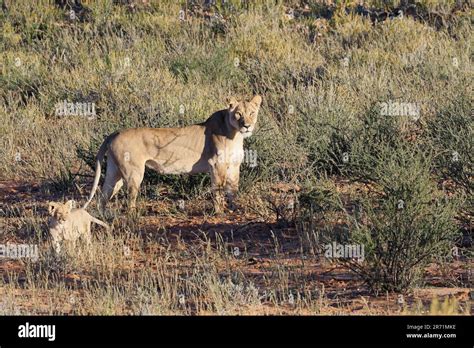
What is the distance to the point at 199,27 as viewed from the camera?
62.7ft

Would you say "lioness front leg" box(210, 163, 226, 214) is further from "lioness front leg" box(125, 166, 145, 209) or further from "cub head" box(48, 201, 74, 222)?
"cub head" box(48, 201, 74, 222)

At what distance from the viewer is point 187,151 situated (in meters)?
10.6

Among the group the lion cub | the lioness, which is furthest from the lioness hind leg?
the lion cub

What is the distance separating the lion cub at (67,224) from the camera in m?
9.32

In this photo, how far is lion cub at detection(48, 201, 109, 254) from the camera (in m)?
9.32

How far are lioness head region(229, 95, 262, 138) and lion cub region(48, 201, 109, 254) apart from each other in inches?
77.1

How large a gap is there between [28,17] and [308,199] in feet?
38.2

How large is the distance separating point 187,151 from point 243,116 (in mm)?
676

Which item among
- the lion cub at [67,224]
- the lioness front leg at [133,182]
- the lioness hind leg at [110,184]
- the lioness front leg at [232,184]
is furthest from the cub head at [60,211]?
the lioness front leg at [232,184]

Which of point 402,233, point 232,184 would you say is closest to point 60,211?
point 232,184

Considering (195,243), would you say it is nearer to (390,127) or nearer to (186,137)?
(186,137)

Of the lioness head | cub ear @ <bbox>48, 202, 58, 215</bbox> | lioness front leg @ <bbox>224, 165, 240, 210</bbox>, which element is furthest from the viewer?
lioness front leg @ <bbox>224, 165, 240, 210</bbox>

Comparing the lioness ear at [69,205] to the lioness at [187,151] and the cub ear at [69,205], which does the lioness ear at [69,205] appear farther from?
the lioness at [187,151]
